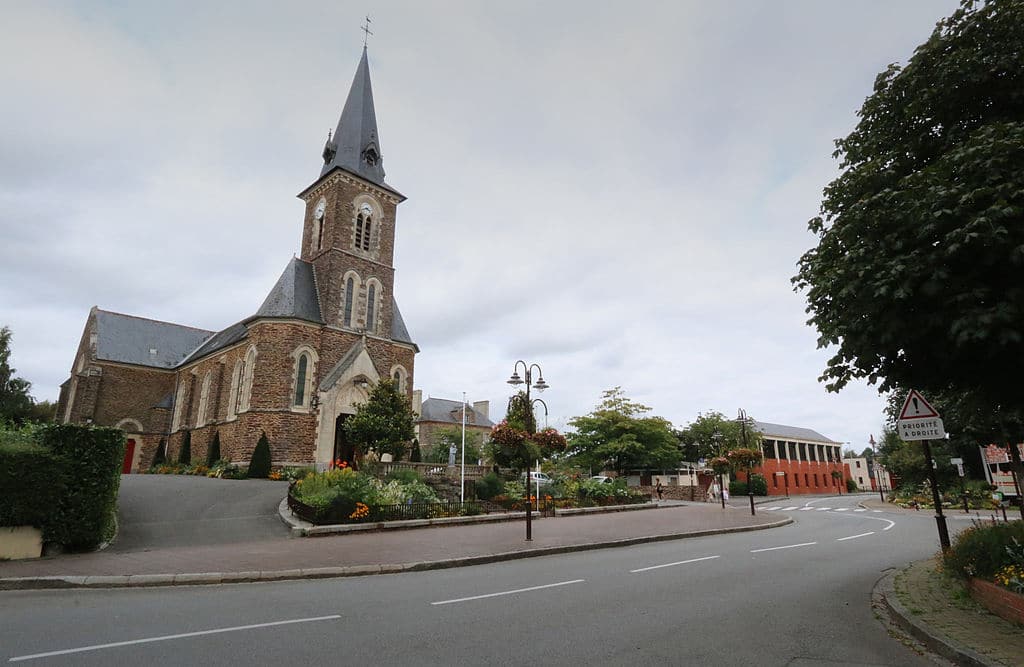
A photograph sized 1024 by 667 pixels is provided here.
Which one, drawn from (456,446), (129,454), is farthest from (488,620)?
(456,446)

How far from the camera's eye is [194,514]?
16.7 m

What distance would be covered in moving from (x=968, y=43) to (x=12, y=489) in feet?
56.8

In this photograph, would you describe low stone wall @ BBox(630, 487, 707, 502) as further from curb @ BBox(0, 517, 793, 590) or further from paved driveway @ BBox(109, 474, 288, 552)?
curb @ BBox(0, 517, 793, 590)

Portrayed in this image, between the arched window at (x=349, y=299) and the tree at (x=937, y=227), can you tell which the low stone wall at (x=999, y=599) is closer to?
the tree at (x=937, y=227)

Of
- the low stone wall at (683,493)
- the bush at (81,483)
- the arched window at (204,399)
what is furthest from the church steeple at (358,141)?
the low stone wall at (683,493)

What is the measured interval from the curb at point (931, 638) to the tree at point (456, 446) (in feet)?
109

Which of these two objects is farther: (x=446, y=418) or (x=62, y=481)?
(x=446, y=418)

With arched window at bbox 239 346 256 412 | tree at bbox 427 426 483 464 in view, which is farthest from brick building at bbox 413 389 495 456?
arched window at bbox 239 346 256 412

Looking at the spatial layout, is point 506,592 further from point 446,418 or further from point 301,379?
point 446,418

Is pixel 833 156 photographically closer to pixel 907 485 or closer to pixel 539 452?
pixel 539 452

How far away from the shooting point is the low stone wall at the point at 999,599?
562 centimetres

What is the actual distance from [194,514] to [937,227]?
19.0 meters

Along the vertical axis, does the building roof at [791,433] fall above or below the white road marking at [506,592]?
above

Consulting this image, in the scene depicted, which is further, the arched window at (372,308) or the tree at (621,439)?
the tree at (621,439)
